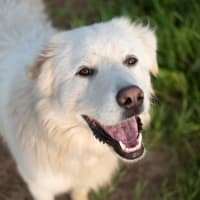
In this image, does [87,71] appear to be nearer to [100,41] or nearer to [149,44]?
[100,41]

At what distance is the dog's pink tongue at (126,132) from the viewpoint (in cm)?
251

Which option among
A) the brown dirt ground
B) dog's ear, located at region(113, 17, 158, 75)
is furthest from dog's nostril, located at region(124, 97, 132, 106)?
the brown dirt ground

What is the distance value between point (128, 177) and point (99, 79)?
4.49 ft

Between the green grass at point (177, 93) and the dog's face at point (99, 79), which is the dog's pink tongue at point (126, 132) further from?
the green grass at point (177, 93)

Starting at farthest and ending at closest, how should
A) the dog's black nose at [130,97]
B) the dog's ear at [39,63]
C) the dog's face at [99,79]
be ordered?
the dog's ear at [39,63] → the dog's face at [99,79] → the dog's black nose at [130,97]

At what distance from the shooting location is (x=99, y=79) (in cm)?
234

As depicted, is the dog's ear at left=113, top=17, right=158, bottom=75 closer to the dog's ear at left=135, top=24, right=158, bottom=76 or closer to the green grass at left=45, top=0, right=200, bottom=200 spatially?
the dog's ear at left=135, top=24, right=158, bottom=76

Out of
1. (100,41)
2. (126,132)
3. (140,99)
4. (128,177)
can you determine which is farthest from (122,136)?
(128,177)

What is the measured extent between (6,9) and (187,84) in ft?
4.66

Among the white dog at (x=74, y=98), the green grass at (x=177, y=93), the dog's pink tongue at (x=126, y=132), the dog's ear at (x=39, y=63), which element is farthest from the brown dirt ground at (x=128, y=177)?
the dog's ear at (x=39, y=63)

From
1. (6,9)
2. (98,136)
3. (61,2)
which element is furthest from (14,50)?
(61,2)

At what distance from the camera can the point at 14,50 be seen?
289 centimetres

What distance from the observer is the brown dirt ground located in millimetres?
3433

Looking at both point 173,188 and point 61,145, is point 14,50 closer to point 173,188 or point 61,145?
point 61,145
